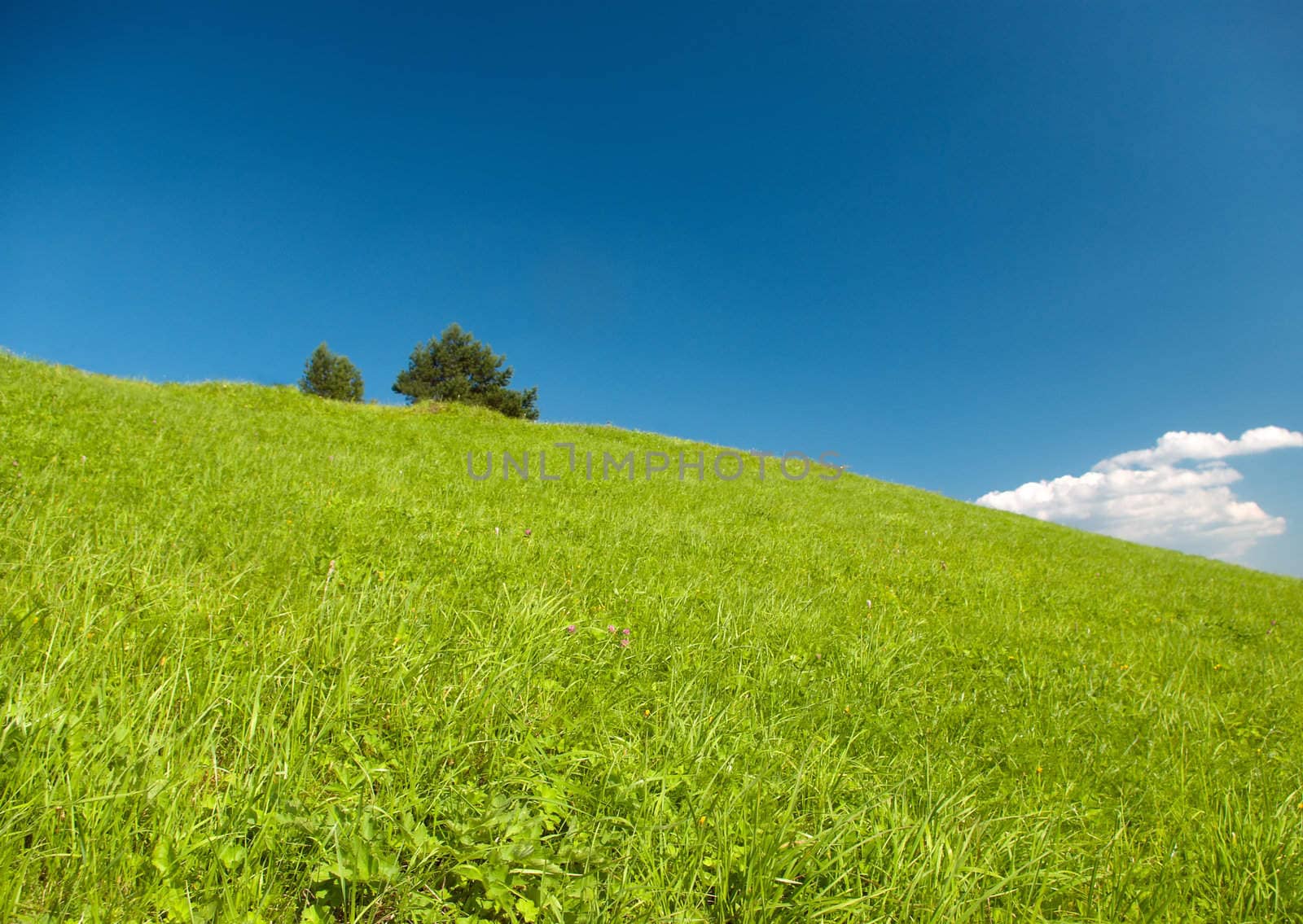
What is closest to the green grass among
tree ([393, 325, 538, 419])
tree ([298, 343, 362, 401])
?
tree ([393, 325, 538, 419])

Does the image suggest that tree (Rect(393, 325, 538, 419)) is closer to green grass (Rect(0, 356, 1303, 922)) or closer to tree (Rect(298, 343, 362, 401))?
tree (Rect(298, 343, 362, 401))

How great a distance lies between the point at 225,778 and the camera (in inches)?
76.9

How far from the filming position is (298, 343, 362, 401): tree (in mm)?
63219

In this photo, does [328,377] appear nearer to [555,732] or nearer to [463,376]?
[463,376]

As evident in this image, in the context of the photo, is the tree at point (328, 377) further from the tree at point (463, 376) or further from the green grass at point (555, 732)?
the green grass at point (555, 732)

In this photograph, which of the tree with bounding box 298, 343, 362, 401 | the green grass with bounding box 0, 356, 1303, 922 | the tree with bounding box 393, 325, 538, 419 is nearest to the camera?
the green grass with bounding box 0, 356, 1303, 922

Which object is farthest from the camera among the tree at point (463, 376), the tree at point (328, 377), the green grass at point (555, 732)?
the tree at point (328, 377)

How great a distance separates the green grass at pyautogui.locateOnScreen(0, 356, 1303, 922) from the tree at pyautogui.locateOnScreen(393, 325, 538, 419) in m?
48.3

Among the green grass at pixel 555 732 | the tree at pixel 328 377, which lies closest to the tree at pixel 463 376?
the tree at pixel 328 377

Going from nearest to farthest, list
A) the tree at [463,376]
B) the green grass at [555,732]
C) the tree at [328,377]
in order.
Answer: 1. the green grass at [555,732]
2. the tree at [463,376]
3. the tree at [328,377]

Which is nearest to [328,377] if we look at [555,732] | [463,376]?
[463,376]

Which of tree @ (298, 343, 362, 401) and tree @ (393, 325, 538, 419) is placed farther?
tree @ (298, 343, 362, 401)

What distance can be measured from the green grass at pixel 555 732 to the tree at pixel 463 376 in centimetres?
4833

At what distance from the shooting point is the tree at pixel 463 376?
53.2 meters
